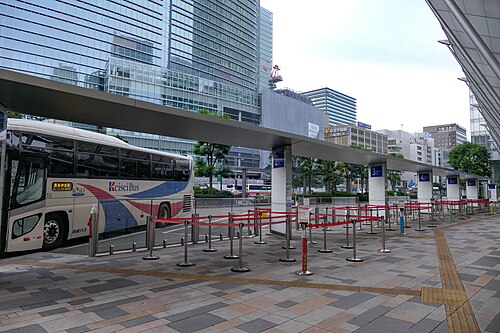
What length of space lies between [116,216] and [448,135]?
207m

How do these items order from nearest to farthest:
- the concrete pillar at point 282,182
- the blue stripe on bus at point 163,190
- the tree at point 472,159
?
1. the concrete pillar at point 282,182
2. the blue stripe on bus at point 163,190
3. the tree at point 472,159

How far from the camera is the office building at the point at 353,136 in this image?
122250 millimetres

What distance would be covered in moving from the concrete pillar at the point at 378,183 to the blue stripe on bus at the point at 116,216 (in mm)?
15710

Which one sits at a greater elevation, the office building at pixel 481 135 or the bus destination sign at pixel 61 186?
the office building at pixel 481 135

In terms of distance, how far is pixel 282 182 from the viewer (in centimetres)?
1488

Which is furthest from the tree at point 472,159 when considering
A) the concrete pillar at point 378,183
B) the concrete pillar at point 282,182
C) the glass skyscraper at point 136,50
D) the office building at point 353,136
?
the office building at point 353,136

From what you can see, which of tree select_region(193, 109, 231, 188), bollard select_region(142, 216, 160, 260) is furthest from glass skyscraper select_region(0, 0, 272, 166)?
bollard select_region(142, 216, 160, 260)

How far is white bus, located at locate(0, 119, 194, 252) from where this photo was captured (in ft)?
33.3

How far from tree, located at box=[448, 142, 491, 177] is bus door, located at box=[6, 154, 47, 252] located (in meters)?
57.7

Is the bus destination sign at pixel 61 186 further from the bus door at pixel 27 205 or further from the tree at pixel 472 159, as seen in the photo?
the tree at pixel 472 159

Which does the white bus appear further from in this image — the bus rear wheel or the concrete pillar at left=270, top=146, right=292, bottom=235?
the concrete pillar at left=270, top=146, right=292, bottom=235

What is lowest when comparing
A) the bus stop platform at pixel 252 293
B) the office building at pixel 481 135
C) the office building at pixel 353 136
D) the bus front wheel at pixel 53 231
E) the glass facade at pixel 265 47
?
the bus stop platform at pixel 252 293

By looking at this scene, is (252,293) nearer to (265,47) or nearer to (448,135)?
(265,47)

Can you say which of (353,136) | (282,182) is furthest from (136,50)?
(282,182)
